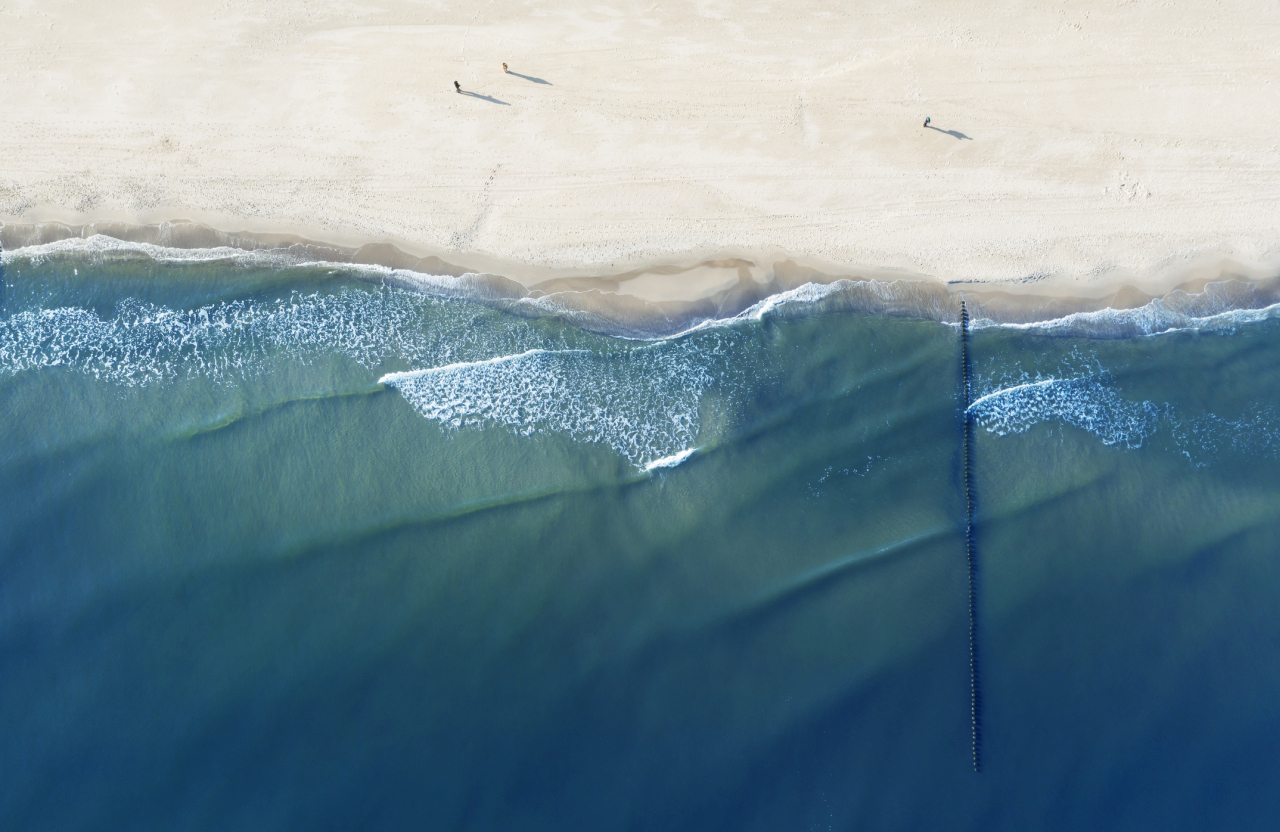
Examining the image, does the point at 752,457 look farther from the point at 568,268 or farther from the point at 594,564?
the point at 568,268

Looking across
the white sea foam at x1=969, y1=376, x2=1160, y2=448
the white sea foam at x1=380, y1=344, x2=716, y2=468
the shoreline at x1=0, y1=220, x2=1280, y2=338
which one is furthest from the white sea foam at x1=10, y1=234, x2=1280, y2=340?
the white sea foam at x1=969, y1=376, x2=1160, y2=448

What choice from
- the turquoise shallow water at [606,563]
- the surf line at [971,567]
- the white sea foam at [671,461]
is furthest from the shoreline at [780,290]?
the white sea foam at [671,461]

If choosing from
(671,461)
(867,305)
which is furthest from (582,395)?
(867,305)

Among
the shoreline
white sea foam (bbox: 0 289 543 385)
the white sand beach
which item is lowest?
white sea foam (bbox: 0 289 543 385)

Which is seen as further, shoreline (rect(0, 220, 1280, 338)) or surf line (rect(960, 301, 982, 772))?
shoreline (rect(0, 220, 1280, 338))

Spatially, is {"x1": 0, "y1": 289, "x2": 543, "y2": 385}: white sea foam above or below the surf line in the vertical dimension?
above

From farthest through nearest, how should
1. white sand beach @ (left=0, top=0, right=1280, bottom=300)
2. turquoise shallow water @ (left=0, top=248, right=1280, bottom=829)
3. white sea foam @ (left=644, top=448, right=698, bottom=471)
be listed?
white sand beach @ (left=0, top=0, right=1280, bottom=300) < white sea foam @ (left=644, top=448, right=698, bottom=471) < turquoise shallow water @ (left=0, top=248, right=1280, bottom=829)

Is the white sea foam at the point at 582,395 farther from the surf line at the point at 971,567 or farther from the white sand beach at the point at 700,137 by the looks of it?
the surf line at the point at 971,567

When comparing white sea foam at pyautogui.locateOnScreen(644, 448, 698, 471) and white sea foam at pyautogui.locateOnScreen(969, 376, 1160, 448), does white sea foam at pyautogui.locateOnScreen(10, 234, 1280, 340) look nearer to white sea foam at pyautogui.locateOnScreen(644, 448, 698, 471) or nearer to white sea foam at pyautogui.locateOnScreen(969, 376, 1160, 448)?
white sea foam at pyautogui.locateOnScreen(969, 376, 1160, 448)
